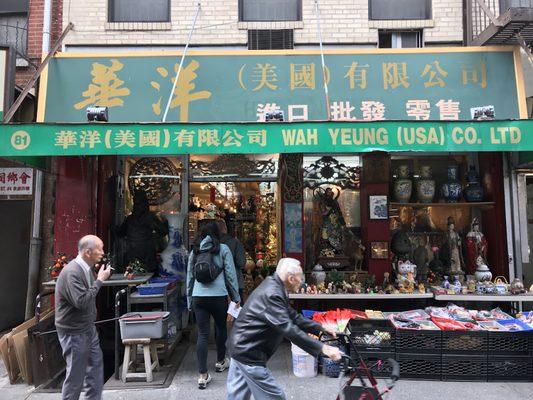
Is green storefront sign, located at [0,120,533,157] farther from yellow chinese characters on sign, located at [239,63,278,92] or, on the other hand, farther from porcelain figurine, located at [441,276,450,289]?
porcelain figurine, located at [441,276,450,289]

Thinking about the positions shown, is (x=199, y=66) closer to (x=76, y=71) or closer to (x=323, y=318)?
(x=76, y=71)

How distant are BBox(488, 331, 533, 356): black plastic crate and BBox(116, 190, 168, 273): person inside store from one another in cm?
528

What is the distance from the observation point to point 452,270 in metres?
7.41

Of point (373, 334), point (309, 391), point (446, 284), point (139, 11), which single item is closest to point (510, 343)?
point (446, 284)

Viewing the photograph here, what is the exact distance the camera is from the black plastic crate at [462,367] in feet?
17.6

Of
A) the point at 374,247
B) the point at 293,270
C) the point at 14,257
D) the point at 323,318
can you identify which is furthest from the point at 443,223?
the point at 14,257

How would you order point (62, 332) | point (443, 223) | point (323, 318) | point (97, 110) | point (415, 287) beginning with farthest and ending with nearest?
point (443, 223), point (415, 287), point (97, 110), point (323, 318), point (62, 332)

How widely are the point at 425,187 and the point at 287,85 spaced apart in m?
2.98

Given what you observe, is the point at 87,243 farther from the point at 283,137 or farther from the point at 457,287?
the point at 457,287

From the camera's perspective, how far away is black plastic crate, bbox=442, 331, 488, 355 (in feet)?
17.7

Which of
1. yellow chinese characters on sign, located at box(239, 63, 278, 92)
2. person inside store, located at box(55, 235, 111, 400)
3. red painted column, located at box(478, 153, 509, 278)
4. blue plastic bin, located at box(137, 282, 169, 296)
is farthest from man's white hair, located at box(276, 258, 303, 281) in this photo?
red painted column, located at box(478, 153, 509, 278)

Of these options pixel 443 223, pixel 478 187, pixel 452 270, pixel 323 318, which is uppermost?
pixel 478 187

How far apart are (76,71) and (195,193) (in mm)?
2922

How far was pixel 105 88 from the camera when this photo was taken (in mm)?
7258
